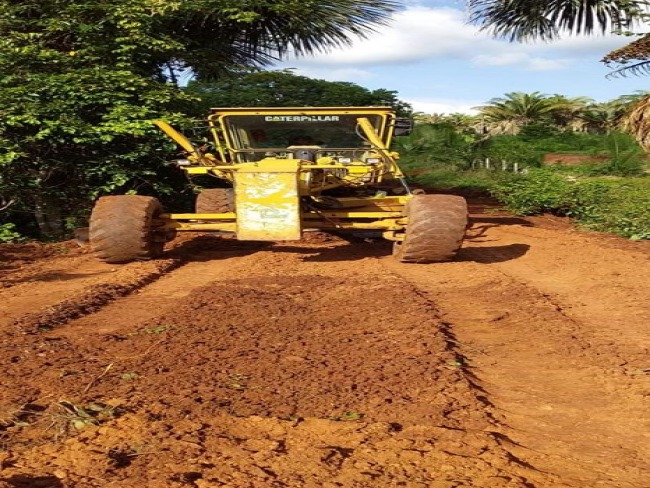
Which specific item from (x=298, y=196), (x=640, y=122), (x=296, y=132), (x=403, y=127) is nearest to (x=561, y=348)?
(x=298, y=196)

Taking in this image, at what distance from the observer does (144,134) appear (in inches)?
418

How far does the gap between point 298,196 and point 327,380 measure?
400 centimetres

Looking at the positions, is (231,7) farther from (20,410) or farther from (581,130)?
(581,130)

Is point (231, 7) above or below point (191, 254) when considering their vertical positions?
above

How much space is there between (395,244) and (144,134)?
4369 mm

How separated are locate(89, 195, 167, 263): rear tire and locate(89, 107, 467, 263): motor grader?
0.01m

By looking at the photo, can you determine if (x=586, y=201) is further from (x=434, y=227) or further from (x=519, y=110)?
(x=519, y=110)

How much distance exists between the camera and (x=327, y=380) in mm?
3893

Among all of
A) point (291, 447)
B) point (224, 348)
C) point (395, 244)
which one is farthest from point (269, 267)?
point (291, 447)

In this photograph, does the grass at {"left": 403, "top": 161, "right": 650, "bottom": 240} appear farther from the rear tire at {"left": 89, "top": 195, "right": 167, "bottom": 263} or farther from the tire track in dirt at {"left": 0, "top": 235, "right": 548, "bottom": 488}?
the rear tire at {"left": 89, "top": 195, "right": 167, "bottom": 263}

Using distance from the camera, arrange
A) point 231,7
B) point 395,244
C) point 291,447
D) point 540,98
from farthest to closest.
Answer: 1. point 540,98
2. point 231,7
3. point 395,244
4. point 291,447

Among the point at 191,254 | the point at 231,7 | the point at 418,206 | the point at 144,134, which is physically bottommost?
the point at 191,254

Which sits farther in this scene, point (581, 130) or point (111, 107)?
point (581, 130)

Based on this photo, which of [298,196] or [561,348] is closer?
[561,348]
